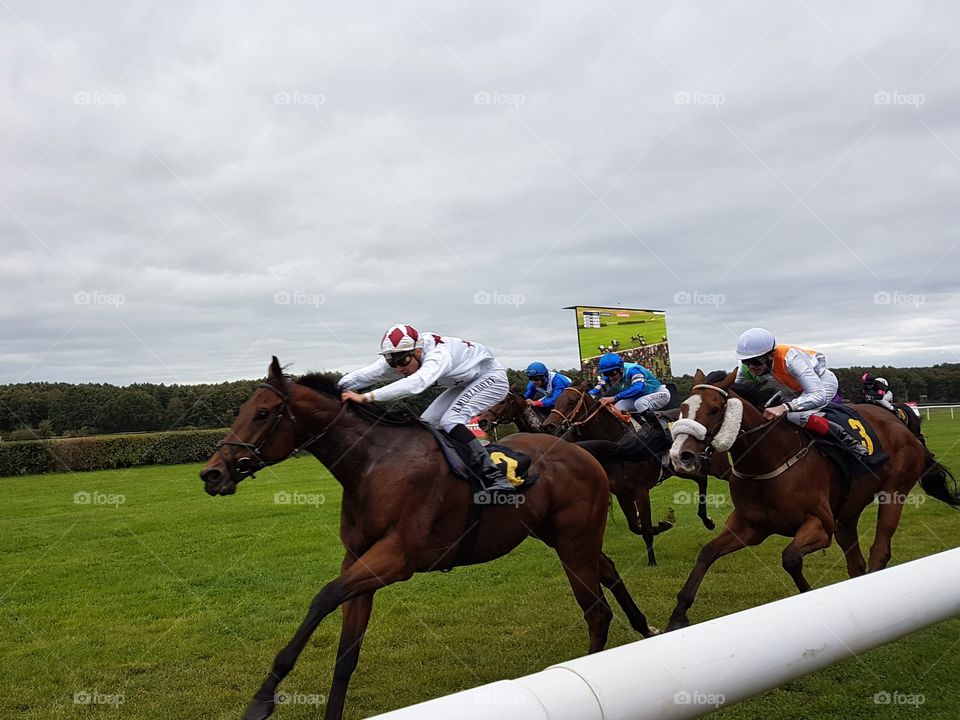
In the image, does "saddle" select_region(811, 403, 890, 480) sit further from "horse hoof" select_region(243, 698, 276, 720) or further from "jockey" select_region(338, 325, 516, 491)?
"horse hoof" select_region(243, 698, 276, 720)

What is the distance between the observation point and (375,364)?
16.3 feet

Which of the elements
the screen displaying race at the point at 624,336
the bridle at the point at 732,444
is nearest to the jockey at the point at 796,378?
the bridle at the point at 732,444

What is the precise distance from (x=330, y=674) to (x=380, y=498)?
56.6 inches

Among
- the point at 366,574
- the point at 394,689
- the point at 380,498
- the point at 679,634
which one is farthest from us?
the point at 394,689

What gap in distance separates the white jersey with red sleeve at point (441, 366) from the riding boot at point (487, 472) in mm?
506

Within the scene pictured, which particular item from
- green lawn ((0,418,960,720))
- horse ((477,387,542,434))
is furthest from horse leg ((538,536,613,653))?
horse ((477,387,542,434))

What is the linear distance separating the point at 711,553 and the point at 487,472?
1.65m

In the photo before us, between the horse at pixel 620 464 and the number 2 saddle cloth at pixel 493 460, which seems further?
the horse at pixel 620 464

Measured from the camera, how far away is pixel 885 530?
6.28 meters

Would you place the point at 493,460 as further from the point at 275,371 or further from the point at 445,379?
the point at 275,371

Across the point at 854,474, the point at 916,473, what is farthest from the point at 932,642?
the point at 916,473

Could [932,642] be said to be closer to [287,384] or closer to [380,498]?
[380,498]

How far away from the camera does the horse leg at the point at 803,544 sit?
4.88 metres

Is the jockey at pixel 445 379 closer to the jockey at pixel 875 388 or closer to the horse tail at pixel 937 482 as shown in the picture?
the horse tail at pixel 937 482
